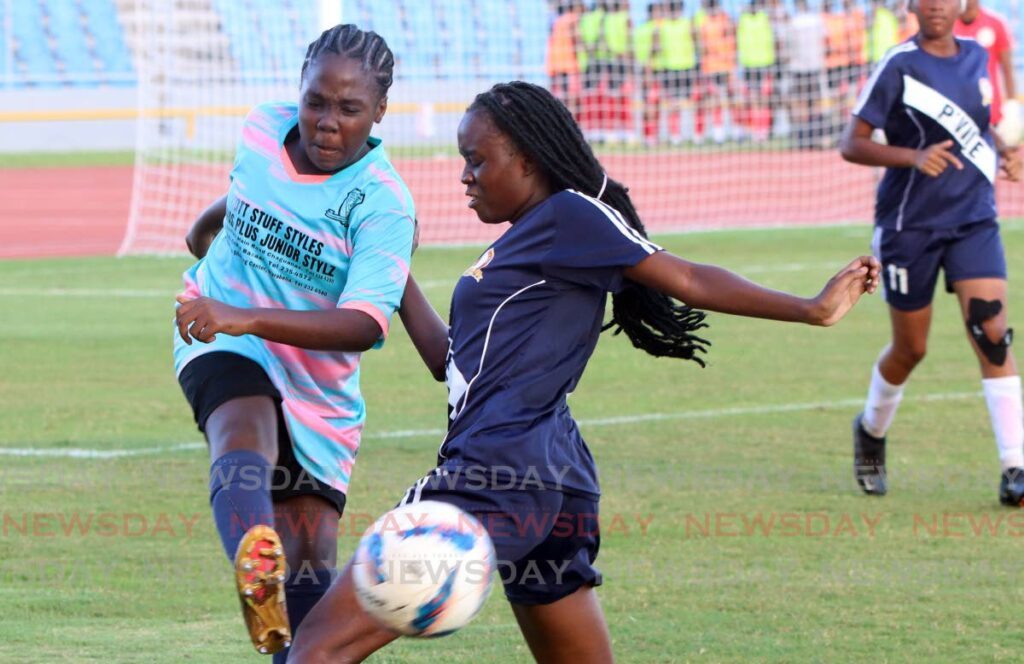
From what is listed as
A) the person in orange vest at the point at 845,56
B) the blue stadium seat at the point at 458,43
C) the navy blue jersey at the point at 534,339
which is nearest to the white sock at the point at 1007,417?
the navy blue jersey at the point at 534,339

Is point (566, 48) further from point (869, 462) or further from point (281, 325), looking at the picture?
point (281, 325)

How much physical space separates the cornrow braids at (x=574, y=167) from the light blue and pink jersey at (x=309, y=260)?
0.46 m

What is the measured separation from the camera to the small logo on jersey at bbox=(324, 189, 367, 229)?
4641mm

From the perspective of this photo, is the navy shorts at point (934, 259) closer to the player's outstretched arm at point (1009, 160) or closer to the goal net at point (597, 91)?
the player's outstretched arm at point (1009, 160)

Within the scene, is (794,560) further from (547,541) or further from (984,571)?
(547,541)

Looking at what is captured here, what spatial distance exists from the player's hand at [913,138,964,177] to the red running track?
1084cm

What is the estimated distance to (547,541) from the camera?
415 centimetres

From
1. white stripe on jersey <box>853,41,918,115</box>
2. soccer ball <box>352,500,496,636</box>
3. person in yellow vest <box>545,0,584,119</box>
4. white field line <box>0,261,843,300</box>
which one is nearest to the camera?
soccer ball <box>352,500,496,636</box>

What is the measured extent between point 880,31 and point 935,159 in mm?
14479

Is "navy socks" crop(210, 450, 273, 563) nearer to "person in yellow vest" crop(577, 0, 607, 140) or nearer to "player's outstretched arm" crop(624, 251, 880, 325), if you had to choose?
"player's outstretched arm" crop(624, 251, 880, 325)

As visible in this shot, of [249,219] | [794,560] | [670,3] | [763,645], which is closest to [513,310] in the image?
[249,219]

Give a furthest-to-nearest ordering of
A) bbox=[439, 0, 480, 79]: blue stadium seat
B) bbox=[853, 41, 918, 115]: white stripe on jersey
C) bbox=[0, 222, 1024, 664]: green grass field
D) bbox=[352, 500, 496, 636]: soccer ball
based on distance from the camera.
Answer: bbox=[439, 0, 480, 79]: blue stadium seat → bbox=[853, 41, 918, 115]: white stripe on jersey → bbox=[0, 222, 1024, 664]: green grass field → bbox=[352, 500, 496, 636]: soccer ball

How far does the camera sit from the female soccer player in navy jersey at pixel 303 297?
4.41 m

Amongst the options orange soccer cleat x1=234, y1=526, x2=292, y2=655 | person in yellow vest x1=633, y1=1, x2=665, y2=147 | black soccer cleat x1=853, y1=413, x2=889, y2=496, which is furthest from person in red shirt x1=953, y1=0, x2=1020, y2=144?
person in yellow vest x1=633, y1=1, x2=665, y2=147
